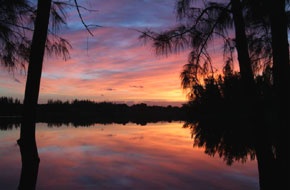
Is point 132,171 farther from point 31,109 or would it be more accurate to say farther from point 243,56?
point 31,109

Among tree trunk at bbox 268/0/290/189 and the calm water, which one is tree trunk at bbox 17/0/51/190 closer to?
tree trunk at bbox 268/0/290/189

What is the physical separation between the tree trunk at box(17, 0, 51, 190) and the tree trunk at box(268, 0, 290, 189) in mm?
2801

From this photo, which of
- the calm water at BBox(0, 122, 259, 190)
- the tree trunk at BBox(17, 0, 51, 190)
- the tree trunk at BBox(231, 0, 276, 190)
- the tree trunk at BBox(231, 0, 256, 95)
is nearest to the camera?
the tree trunk at BBox(17, 0, 51, 190)

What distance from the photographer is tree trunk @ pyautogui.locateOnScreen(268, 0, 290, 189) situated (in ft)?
13.8

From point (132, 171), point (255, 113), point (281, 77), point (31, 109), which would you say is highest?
point (281, 77)

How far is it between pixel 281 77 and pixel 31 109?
2.98 m

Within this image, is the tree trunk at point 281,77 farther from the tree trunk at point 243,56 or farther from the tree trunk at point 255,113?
the tree trunk at point 243,56

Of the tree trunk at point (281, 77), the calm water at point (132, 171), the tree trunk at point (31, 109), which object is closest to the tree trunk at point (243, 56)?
the tree trunk at point (281, 77)

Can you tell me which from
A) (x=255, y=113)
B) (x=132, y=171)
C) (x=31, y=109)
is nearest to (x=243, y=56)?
(x=255, y=113)

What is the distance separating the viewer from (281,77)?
420cm

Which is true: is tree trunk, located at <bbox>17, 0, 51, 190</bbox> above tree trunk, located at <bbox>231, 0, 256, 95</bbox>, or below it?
below

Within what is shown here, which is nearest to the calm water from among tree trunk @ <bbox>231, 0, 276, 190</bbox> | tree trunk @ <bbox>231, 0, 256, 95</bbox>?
tree trunk @ <bbox>231, 0, 276, 190</bbox>

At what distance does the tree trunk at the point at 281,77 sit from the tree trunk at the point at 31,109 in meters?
2.80

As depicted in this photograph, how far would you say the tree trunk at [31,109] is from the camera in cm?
362
